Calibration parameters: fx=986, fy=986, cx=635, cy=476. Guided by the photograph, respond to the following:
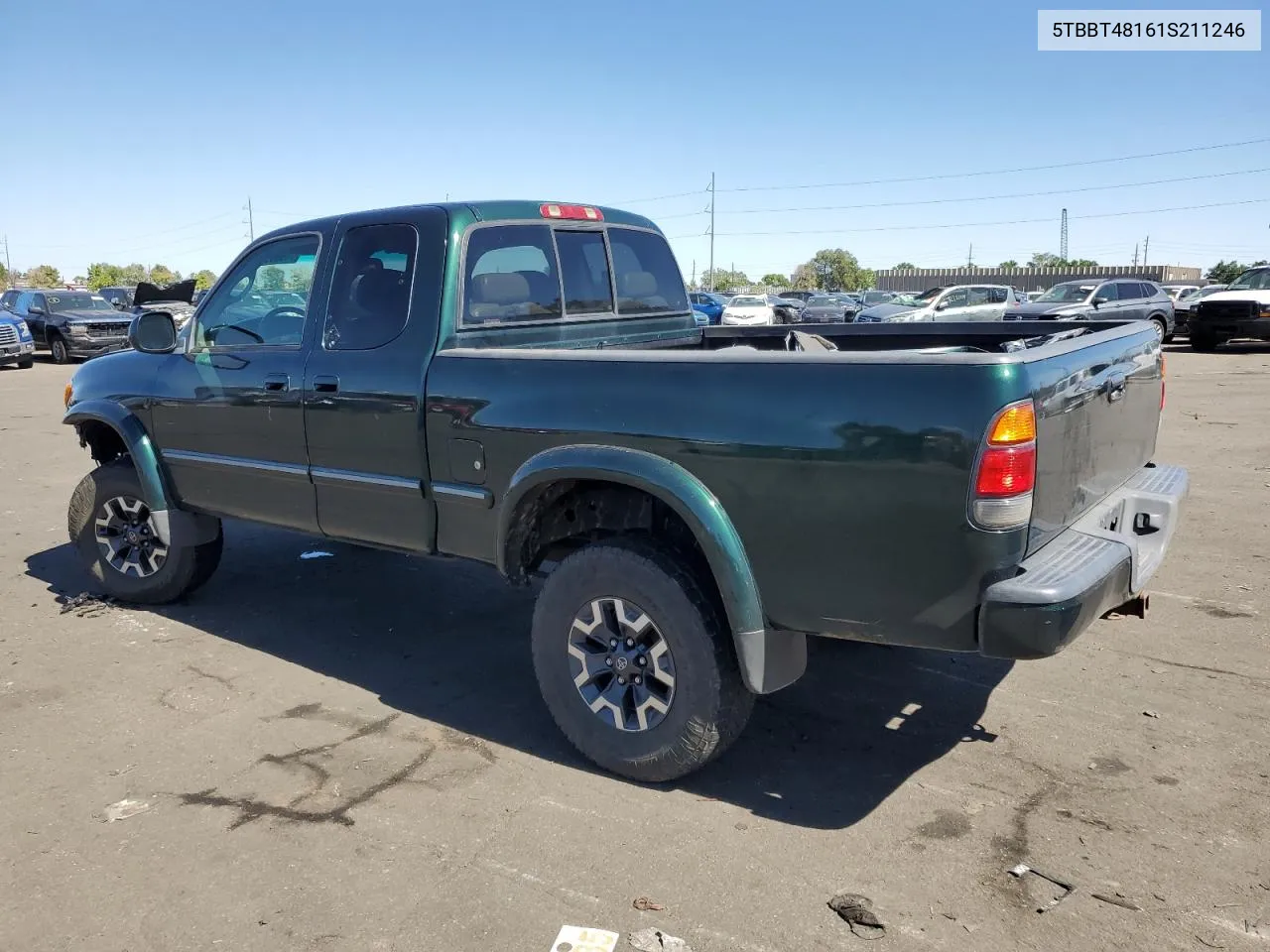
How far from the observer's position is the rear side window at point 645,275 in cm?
500

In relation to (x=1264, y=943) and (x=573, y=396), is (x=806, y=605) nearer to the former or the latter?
(x=573, y=396)

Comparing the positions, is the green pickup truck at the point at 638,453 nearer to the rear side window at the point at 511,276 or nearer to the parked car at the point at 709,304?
the rear side window at the point at 511,276

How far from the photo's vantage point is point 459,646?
5035 mm

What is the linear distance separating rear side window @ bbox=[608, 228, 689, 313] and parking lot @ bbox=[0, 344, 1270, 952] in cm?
185

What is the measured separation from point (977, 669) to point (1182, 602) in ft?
5.18

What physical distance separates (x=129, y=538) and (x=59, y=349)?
21887 millimetres

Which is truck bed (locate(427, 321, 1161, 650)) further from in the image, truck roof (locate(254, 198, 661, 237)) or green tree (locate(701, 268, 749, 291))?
green tree (locate(701, 268, 749, 291))

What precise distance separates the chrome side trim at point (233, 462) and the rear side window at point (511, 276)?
3.82 ft

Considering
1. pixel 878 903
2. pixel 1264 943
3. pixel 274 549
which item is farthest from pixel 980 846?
pixel 274 549

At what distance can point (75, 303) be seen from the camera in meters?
24.5

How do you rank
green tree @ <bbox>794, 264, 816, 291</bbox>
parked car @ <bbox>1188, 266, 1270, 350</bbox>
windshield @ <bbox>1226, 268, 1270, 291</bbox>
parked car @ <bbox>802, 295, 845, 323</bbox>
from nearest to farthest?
1. parked car @ <bbox>1188, 266, 1270, 350</bbox>
2. windshield @ <bbox>1226, 268, 1270, 291</bbox>
3. parked car @ <bbox>802, 295, 845, 323</bbox>
4. green tree @ <bbox>794, 264, 816, 291</bbox>

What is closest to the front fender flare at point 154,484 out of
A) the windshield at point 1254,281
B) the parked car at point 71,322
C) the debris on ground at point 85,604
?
the debris on ground at point 85,604

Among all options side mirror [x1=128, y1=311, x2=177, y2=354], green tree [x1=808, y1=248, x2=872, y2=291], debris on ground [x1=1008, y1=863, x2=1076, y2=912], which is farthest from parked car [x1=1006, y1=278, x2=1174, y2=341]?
green tree [x1=808, y1=248, x2=872, y2=291]

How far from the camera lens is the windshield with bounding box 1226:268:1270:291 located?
70.6 feet
